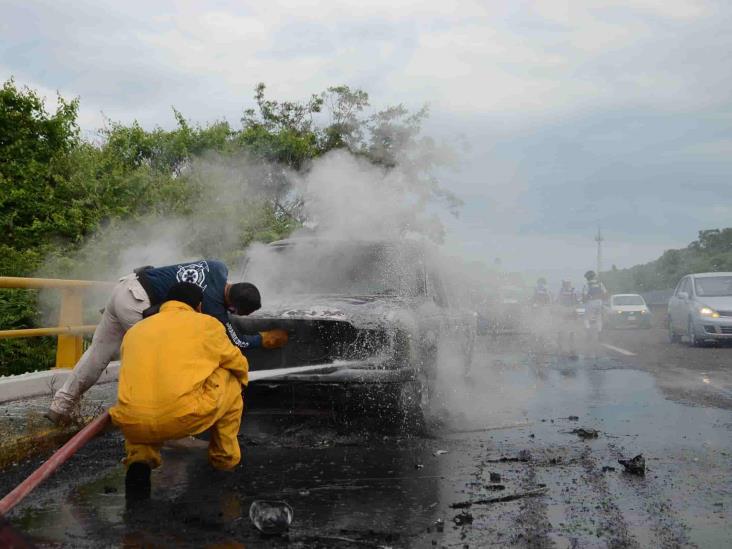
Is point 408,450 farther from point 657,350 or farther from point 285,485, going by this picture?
point 657,350

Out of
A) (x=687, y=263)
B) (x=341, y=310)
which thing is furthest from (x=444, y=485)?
(x=687, y=263)

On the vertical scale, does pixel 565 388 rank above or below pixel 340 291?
below

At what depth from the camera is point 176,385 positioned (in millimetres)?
4039

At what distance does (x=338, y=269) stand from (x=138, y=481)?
325 cm

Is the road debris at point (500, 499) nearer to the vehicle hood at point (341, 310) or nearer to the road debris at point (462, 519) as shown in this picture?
the road debris at point (462, 519)

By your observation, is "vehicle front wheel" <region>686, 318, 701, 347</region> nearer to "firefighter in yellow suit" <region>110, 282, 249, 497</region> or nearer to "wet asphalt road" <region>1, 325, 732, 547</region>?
"wet asphalt road" <region>1, 325, 732, 547</region>

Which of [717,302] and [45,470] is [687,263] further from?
[45,470]

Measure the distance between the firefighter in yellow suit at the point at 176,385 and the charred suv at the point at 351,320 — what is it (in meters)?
1.46

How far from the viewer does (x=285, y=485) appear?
15.5ft

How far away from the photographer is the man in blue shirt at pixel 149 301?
5125 mm

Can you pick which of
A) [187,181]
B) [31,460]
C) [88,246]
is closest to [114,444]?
[31,460]

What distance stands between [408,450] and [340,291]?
1.76m

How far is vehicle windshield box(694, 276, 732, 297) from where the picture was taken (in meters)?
17.6

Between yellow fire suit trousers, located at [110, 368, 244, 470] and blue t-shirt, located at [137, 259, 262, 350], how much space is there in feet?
2.42
